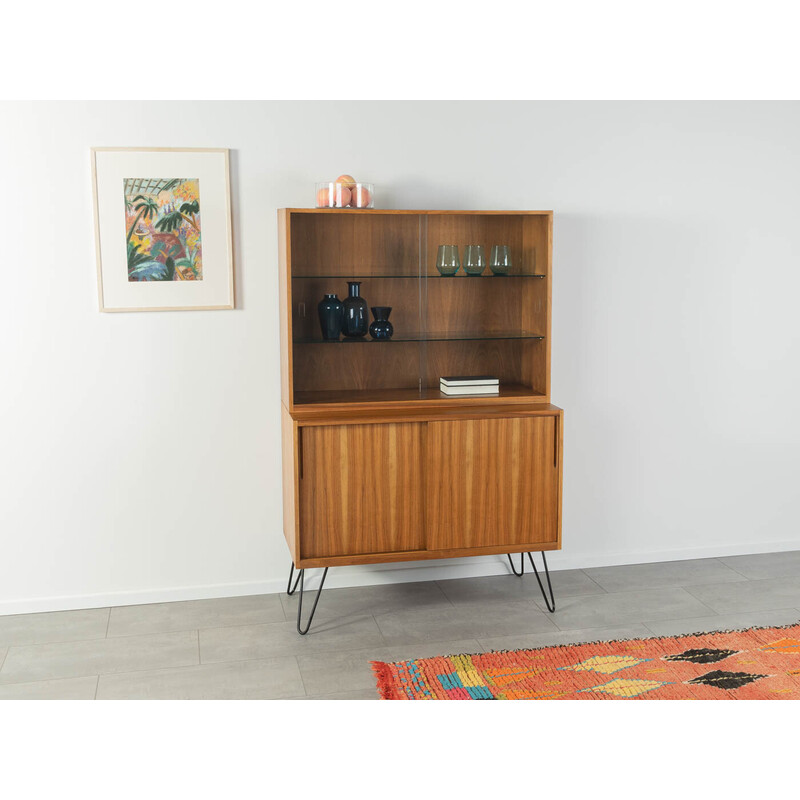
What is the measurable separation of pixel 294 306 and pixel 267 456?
68 cm

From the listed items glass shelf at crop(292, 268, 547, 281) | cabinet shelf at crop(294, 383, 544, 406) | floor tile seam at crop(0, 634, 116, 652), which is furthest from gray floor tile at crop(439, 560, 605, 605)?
floor tile seam at crop(0, 634, 116, 652)

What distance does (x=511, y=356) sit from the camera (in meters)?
3.92

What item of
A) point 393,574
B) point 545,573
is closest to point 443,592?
point 393,574

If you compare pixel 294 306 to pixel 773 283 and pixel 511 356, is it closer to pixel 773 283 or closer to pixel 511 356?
pixel 511 356

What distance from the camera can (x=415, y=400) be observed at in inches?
141

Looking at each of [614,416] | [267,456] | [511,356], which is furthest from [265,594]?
[614,416]

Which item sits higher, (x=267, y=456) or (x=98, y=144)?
(x=98, y=144)

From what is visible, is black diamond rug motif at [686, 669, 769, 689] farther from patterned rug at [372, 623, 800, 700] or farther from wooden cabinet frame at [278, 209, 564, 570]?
wooden cabinet frame at [278, 209, 564, 570]

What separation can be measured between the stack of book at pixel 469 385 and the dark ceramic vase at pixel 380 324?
0.32 m

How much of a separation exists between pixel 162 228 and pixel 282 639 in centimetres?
172

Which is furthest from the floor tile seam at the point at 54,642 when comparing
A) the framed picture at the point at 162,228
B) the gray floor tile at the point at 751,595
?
the gray floor tile at the point at 751,595

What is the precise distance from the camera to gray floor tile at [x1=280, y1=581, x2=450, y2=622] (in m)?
3.67

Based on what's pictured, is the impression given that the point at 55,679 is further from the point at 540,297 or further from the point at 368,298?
the point at 540,297

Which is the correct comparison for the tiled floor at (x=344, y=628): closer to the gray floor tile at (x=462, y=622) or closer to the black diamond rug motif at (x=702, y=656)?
the gray floor tile at (x=462, y=622)
